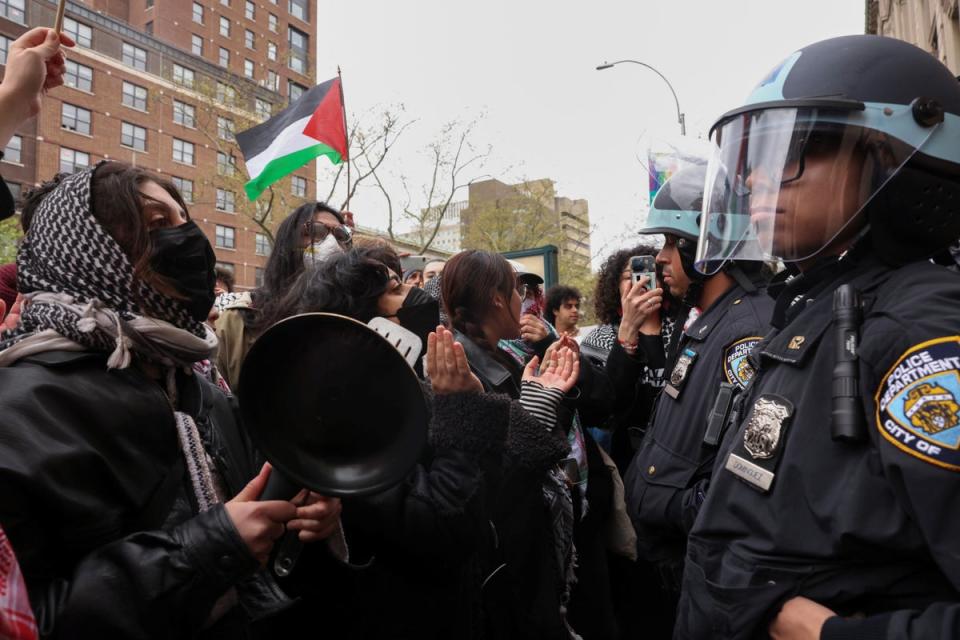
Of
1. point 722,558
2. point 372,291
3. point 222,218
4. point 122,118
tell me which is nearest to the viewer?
point 722,558

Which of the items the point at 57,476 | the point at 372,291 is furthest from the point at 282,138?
the point at 57,476

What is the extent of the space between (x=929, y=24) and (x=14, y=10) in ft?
134

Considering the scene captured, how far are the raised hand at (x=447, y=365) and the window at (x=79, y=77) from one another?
1645 inches

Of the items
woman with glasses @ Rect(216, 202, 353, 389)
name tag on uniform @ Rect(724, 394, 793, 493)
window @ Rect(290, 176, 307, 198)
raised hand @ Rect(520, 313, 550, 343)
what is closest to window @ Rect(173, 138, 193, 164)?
window @ Rect(290, 176, 307, 198)

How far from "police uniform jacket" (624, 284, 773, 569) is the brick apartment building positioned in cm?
2355

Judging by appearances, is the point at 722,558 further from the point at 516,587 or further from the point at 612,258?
the point at 612,258

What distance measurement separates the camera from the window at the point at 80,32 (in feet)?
122

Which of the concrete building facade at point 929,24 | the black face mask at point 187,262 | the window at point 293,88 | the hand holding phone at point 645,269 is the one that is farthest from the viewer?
the window at point 293,88

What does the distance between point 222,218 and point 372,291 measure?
139ft

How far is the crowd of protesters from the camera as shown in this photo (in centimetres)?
132

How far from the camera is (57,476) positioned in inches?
52.1

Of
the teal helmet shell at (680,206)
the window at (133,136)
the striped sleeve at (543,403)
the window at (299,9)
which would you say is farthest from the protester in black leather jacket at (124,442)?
the window at (299,9)

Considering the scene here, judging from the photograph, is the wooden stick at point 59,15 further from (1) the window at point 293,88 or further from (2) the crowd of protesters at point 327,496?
(1) the window at point 293,88

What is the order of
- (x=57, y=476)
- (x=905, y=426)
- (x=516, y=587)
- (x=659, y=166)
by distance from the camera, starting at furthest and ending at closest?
(x=659, y=166), (x=516, y=587), (x=57, y=476), (x=905, y=426)
